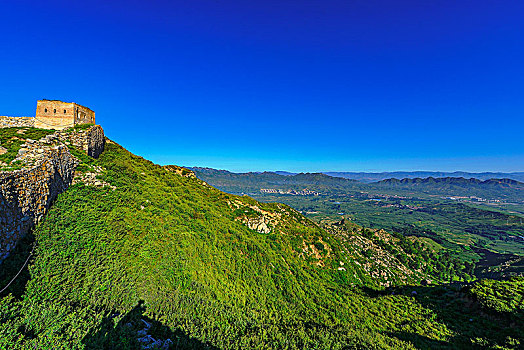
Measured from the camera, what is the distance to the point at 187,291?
1556 centimetres

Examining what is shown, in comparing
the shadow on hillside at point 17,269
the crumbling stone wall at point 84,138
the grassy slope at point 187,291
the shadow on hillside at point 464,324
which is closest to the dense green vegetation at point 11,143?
the crumbling stone wall at point 84,138

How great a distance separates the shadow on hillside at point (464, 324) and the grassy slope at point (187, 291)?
0.13 m

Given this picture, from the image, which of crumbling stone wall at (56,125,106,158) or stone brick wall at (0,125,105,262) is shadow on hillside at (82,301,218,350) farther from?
crumbling stone wall at (56,125,106,158)

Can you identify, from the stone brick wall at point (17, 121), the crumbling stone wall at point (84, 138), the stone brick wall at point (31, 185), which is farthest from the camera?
the stone brick wall at point (17, 121)

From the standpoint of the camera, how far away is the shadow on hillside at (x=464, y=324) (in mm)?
16403

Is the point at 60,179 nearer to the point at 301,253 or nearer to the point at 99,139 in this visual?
the point at 99,139

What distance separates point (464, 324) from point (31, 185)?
36740 millimetres

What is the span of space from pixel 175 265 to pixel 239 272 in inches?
273

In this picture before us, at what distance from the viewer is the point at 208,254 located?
66.5 feet

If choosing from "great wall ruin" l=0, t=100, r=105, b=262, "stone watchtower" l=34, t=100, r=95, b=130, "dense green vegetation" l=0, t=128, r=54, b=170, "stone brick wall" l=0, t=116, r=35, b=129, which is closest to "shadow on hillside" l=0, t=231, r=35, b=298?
"great wall ruin" l=0, t=100, r=105, b=262

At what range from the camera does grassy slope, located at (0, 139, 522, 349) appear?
1010 cm

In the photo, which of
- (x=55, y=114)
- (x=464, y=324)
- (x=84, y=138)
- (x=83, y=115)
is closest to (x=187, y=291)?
(x=84, y=138)

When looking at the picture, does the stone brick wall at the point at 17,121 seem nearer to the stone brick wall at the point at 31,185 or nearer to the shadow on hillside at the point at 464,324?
the stone brick wall at the point at 31,185

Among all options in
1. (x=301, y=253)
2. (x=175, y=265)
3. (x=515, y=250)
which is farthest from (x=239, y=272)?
(x=515, y=250)
